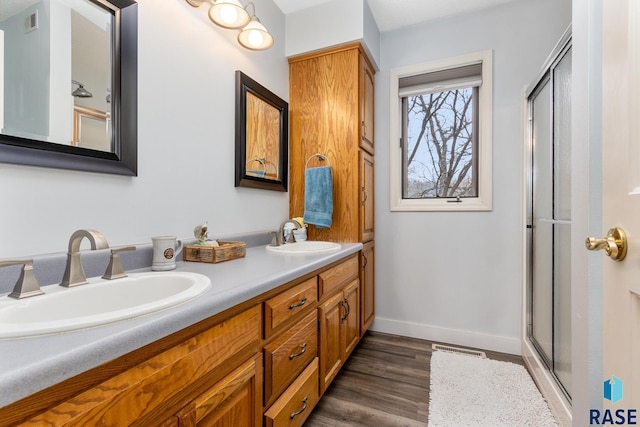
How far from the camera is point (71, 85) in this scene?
966 millimetres

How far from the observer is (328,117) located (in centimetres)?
210

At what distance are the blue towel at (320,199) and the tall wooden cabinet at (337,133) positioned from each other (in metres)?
0.10

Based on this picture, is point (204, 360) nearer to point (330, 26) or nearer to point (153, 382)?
point (153, 382)

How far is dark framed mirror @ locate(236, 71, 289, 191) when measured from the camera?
1677mm

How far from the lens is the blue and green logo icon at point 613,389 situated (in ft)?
1.97

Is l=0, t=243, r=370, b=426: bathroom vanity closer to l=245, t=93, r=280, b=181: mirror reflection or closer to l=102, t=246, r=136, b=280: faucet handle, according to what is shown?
l=102, t=246, r=136, b=280: faucet handle

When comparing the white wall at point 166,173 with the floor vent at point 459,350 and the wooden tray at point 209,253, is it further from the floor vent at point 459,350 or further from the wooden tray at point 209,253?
the floor vent at point 459,350

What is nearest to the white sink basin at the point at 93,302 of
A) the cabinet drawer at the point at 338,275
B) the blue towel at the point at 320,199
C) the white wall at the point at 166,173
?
the white wall at the point at 166,173

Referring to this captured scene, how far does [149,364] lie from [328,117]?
1.83 metres

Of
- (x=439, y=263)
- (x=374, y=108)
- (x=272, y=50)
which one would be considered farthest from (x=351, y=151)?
(x=439, y=263)

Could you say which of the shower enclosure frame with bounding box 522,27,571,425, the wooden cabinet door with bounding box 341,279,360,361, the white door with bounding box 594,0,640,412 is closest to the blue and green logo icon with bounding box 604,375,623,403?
the white door with bounding box 594,0,640,412

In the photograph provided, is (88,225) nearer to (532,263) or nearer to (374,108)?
(374,108)

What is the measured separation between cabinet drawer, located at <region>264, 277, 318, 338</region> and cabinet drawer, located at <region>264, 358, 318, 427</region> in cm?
27

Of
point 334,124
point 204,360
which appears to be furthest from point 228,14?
point 204,360
